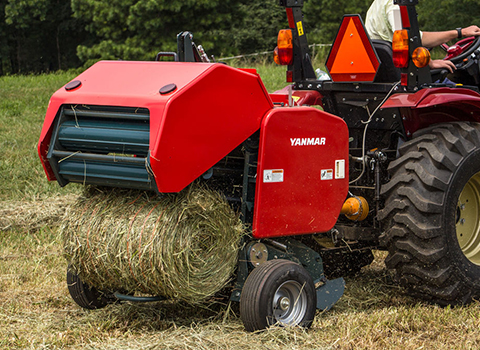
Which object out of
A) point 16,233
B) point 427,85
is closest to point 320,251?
point 427,85

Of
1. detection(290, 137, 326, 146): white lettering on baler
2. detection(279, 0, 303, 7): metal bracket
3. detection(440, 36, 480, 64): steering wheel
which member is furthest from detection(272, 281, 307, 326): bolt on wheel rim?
detection(440, 36, 480, 64): steering wheel

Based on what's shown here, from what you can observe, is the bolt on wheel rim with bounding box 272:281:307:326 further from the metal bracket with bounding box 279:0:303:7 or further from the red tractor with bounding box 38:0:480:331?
the metal bracket with bounding box 279:0:303:7

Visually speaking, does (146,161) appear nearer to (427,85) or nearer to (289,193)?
(289,193)

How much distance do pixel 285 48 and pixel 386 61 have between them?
770 millimetres

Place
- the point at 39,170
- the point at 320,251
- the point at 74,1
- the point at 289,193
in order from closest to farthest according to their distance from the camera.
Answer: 1. the point at 289,193
2. the point at 320,251
3. the point at 39,170
4. the point at 74,1

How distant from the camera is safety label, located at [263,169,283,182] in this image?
3863mm

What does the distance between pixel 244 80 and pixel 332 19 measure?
2127 centimetres

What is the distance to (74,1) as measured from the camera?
2384cm

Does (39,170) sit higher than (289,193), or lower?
lower

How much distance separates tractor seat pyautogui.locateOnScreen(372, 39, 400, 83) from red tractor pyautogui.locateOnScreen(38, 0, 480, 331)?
0.01 metres

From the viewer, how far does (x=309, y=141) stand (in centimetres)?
405

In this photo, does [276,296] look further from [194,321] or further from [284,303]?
[194,321]

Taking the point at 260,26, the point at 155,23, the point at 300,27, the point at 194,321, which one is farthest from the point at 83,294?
the point at 260,26

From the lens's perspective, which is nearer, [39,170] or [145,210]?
[145,210]
